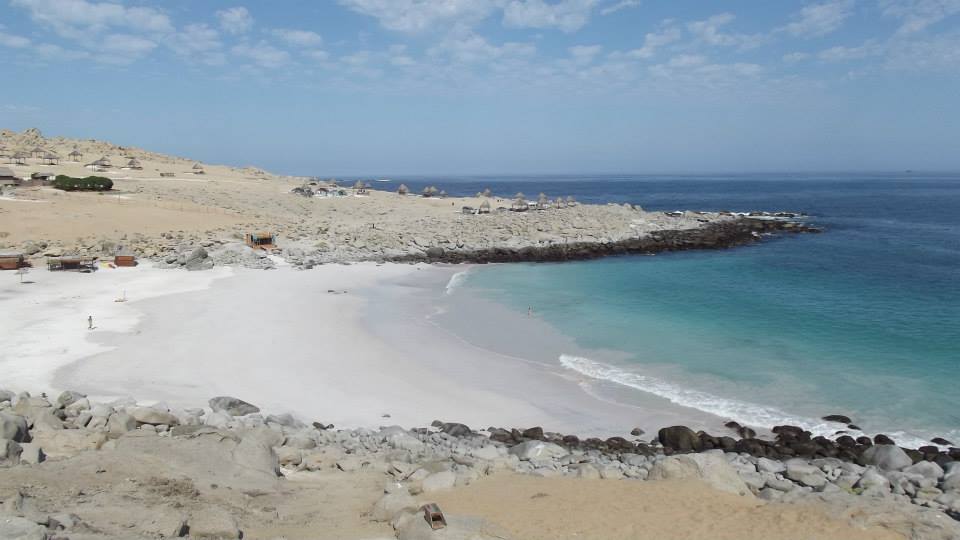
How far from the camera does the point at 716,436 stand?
1329 cm

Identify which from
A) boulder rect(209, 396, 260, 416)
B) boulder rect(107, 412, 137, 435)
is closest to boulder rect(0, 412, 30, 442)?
boulder rect(107, 412, 137, 435)

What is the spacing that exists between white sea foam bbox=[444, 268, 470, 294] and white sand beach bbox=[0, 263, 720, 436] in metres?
2.77

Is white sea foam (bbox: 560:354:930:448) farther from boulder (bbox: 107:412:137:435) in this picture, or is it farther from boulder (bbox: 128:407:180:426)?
boulder (bbox: 107:412:137:435)

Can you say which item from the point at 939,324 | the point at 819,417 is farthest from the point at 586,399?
the point at 939,324

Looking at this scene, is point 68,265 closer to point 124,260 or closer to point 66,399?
point 124,260

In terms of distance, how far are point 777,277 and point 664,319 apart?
1223 cm

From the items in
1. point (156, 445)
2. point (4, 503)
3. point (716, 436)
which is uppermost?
point (4, 503)

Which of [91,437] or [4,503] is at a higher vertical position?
[4,503]

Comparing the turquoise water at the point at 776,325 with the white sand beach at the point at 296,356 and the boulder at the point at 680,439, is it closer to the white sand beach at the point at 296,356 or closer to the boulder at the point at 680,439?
the white sand beach at the point at 296,356

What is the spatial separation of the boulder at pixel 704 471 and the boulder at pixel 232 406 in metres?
8.03

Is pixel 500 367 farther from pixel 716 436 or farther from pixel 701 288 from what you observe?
pixel 701 288

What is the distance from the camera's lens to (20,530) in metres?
5.78

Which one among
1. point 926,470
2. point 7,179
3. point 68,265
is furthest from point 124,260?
point 926,470

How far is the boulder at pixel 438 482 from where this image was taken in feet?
31.3
